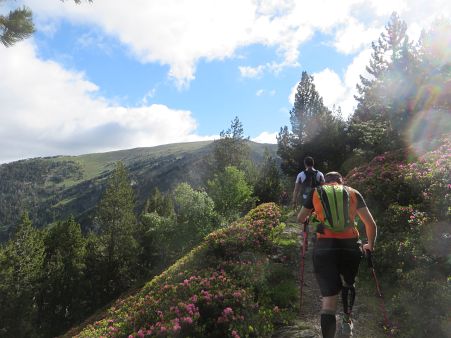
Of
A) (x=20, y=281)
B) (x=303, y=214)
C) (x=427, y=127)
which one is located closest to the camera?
(x=303, y=214)

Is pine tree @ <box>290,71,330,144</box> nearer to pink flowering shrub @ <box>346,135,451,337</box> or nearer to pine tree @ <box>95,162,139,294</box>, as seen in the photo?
pine tree @ <box>95,162,139,294</box>

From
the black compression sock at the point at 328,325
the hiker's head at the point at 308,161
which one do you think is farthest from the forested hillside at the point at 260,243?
the hiker's head at the point at 308,161

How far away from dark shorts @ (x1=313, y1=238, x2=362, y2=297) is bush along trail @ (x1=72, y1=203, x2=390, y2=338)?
303 cm

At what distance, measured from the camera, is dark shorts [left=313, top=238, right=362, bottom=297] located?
18.1ft

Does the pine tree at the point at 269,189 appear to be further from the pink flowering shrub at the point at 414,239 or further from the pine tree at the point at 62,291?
the pine tree at the point at 62,291

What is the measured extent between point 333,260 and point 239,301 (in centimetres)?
423

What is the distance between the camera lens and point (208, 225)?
33375mm

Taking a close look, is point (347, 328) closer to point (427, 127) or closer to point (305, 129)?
point (427, 127)

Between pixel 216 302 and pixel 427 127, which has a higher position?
pixel 427 127

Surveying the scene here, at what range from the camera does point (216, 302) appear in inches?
362

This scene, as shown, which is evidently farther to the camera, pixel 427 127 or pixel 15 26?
pixel 427 127

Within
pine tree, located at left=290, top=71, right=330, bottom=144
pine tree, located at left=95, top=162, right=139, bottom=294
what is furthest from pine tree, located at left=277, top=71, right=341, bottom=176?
pine tree, located at left=95, top=162, right=139, bottom=294

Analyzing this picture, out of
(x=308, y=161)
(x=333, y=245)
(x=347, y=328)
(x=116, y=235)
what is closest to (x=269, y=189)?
(x=116, y=235)

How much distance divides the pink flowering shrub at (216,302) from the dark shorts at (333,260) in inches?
134
